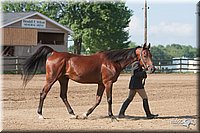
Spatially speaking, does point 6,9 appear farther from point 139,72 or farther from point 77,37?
point 139,72

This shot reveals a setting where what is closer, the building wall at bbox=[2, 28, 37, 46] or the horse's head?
the horse's head

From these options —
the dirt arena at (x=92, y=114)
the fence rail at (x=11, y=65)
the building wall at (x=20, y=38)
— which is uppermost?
the building wall at (x=20, y=38)

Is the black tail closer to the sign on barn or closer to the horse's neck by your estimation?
the horse's neck

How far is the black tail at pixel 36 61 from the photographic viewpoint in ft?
34.2

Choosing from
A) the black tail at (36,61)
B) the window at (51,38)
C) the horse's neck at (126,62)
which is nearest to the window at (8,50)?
the window at (51,38)

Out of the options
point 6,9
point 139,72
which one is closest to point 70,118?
point 139,72

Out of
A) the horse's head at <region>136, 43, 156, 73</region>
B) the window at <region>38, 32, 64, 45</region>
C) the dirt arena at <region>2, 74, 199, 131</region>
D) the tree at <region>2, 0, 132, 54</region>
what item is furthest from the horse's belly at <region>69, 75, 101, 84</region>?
the tree at <region>2, 0, 132, 54</region>

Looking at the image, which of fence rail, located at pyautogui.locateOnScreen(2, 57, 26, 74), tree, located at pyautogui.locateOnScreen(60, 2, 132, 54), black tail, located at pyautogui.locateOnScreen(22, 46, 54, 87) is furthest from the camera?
tree, located at pyautogui.locateOnScreen(60, 2, 132, 54)

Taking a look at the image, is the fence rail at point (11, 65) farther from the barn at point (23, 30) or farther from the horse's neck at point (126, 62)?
the horse's neck at point (126, 62)

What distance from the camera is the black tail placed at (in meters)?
10.4

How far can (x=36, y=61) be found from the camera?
34.4 ft

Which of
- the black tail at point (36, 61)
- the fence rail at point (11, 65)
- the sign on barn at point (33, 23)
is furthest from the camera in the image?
the sign on barn at point (33, 23)

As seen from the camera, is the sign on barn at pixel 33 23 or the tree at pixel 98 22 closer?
the sign on barn at pixel 33 23

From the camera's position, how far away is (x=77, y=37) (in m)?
44.4
